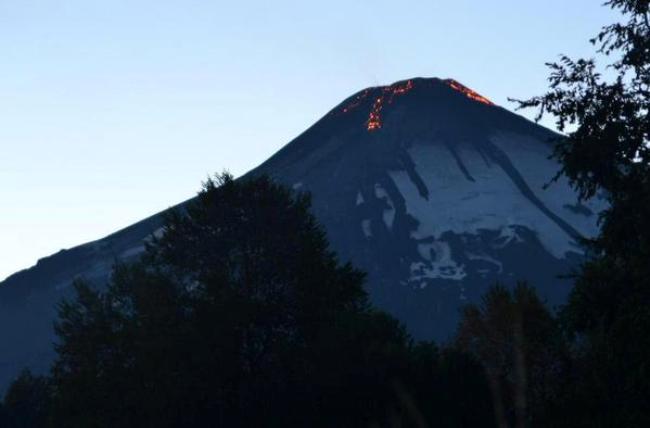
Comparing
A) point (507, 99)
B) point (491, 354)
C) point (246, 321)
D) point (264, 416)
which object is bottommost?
point (491, 354)

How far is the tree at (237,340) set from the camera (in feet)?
109

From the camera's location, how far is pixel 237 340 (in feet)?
114

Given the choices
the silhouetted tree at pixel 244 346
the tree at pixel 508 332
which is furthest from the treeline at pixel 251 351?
the tree at pixel 508 332

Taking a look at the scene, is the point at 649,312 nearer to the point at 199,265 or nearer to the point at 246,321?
the point at 246,321

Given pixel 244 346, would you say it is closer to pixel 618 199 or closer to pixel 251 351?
pixel 251 351

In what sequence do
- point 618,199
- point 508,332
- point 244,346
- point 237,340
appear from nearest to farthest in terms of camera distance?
1. point 618,199
2. point 237,340
3. point 244,346
4. point 508,332

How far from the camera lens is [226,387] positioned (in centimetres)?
3416

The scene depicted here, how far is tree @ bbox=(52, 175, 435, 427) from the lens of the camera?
3312cm

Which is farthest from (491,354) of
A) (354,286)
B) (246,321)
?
(246,321)

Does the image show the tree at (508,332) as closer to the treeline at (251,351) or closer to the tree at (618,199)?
the treeline at (251,351)

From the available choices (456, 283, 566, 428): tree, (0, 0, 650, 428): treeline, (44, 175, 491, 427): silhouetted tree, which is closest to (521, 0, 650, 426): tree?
(0, 0, 650, 428): treeline

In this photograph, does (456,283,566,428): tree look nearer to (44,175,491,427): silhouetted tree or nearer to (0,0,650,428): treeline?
(0,0,650,428): treeline

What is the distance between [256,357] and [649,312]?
19.6 m

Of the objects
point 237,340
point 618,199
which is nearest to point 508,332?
point 237,340
